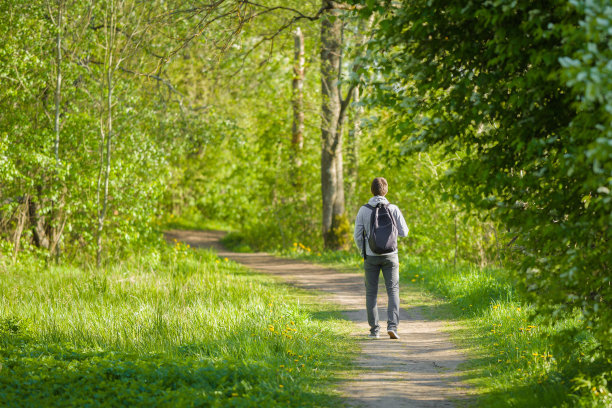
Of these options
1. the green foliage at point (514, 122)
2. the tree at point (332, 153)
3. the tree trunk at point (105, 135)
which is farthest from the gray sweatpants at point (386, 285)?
the tree at point (332, 153)

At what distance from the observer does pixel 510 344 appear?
294 inches

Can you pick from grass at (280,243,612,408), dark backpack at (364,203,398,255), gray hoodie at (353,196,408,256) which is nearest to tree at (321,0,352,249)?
grass at (280,243,612,408)

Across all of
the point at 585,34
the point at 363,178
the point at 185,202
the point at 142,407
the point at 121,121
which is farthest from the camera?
the point at 185,202

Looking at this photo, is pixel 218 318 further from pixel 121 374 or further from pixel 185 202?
pixel 185 202

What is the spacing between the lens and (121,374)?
241 inches

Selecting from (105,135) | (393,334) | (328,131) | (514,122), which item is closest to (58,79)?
(105,135)

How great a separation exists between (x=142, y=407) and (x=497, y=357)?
390 cm

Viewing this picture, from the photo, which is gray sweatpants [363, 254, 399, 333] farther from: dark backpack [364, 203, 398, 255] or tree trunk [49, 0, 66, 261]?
tree trunk [49, 0, 66, 261]

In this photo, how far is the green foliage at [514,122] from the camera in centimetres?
507

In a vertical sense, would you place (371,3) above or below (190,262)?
above

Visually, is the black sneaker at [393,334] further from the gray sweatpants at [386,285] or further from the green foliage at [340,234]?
the green foliage at [340,234]

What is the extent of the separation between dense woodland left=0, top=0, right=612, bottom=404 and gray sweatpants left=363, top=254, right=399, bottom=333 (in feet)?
4.07

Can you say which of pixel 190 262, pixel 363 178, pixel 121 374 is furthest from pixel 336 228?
pixel 121 374

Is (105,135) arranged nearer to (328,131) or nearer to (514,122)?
(328,131)
